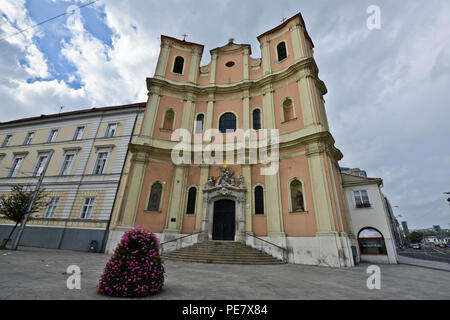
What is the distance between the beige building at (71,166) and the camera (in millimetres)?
15891

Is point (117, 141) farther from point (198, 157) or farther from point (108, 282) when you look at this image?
point (108, 282)

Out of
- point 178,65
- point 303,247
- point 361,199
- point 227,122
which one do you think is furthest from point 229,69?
point 303,247

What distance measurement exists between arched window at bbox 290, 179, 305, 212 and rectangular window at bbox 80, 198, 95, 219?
14.9 m

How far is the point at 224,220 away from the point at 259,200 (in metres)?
2.77

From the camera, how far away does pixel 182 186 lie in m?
15.3

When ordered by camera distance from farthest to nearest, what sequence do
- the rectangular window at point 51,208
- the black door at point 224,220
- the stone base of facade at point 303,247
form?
the rectangular window at point 51,208
the black door at point 224,220
the stone base of facade at point 303,247

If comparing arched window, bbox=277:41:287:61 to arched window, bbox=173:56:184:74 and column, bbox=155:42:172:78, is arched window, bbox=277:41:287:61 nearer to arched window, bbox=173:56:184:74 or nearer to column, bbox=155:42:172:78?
arched window, bbox=173:56:184:74

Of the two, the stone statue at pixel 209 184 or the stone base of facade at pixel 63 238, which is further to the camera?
the stone statue at pixel 209 184

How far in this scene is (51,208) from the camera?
1717 cm

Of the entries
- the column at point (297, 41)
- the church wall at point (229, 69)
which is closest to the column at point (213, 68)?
the church wall at point (229, 69)

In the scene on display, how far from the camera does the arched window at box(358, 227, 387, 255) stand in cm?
1423

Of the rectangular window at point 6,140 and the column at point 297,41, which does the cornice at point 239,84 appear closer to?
the column at point 297,41

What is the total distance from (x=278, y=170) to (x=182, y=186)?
6889 mm

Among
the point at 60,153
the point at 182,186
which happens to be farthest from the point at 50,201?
the point at 182,186
